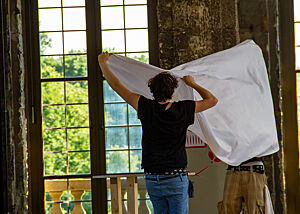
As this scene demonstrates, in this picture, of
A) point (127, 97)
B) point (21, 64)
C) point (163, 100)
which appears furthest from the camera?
point (21, 64)

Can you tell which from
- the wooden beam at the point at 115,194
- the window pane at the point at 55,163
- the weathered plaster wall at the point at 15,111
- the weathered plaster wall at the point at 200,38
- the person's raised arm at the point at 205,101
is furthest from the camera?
the window pane at the point at 55,163

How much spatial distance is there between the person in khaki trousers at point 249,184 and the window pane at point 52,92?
2444 mm

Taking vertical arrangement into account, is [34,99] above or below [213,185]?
above

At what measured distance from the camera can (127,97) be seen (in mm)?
3658

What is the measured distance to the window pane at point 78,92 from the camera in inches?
233

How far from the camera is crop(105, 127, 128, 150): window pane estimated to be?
588 centimetres

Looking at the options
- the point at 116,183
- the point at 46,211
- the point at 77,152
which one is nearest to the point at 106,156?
the point at 77,152

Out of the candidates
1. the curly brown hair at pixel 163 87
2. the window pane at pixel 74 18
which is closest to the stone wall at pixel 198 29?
the window pane at pixel 74 18

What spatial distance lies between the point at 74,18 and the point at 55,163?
1.77m

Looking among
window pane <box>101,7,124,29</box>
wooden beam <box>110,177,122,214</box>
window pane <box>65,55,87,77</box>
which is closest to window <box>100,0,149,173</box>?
window pane <box>101,7,124,29</box>

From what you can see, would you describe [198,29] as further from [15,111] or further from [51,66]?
[15,111]

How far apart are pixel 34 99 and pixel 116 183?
221 cm

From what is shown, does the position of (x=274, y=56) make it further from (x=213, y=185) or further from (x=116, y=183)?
(x=116, y=183)

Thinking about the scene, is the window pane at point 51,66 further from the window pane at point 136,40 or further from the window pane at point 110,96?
the window pane at point 136,40
